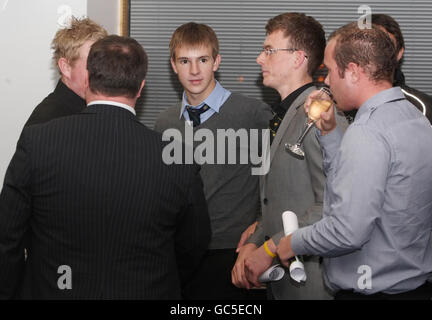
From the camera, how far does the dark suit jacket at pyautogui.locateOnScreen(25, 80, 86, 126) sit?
229 centimetres

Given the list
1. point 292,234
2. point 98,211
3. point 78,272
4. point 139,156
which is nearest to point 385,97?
point 292,234

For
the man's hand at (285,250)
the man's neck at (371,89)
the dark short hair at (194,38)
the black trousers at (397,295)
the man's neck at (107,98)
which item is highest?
the dark short hair at (194,38)

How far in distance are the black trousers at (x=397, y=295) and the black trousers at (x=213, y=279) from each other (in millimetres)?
928

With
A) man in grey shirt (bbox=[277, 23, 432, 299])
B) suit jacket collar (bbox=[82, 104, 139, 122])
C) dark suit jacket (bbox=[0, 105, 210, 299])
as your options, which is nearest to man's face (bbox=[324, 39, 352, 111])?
man in grey shirt (bbox=[277, 23, 432, 299])

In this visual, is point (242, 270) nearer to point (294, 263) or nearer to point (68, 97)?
point (294, 263)

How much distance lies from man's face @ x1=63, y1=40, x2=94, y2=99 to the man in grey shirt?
46.6 inches

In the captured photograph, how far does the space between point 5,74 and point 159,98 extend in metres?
1.04

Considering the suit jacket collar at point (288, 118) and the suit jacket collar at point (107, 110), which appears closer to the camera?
the suit jacket collar at point (107, 110)

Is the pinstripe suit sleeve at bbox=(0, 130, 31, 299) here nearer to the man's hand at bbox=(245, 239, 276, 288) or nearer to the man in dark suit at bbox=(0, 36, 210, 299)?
the man in dark suit at bbox=(0, 36, 210, 299)

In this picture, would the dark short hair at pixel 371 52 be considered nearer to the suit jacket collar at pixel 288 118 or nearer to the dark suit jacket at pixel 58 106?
the suit jacket collar at pixel 288 118

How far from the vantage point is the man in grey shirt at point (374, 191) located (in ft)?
5.36

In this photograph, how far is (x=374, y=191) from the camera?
5.31ft

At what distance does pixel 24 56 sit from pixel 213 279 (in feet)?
5.68

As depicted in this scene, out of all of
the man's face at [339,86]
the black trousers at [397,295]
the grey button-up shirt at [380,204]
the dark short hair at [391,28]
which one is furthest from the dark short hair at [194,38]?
the black trousers at [397,295]
